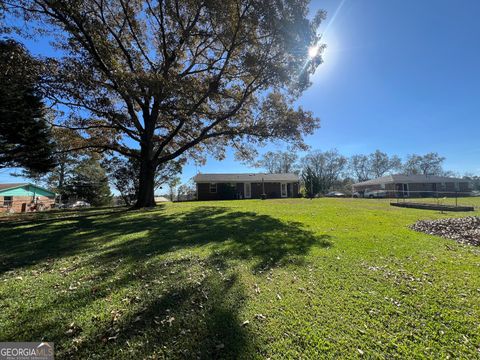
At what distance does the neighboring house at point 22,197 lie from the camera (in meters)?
24.8

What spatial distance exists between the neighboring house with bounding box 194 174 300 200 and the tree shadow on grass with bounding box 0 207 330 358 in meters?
23.7

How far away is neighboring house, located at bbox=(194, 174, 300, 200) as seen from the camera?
30906mm

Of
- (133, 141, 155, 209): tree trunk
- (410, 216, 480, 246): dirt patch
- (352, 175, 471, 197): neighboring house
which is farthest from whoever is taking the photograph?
(352, 175, 471, 197): neighboring house

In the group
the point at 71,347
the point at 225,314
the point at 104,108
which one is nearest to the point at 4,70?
the point at 104,108

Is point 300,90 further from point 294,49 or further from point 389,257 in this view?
point 389,257

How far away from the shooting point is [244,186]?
32.7m

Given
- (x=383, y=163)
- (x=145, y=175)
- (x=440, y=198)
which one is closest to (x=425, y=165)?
(x=383, y=163)

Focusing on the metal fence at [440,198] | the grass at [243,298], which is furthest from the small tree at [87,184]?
the metal fence at [440,198]

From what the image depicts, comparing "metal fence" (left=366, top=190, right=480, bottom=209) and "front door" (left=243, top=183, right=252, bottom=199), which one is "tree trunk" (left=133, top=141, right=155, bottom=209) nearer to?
"front door" (left=243, top=183, right=252, bottom=199)

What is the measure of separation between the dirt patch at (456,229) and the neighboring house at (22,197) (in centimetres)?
3136

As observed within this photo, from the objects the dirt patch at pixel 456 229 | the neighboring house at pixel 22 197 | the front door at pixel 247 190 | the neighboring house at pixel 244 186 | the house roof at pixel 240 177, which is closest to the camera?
the dirt patch at pixel 456 229

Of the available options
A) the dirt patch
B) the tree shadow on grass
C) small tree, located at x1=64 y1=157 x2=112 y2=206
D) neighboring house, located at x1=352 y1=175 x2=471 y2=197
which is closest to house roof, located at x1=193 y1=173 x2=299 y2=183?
small tree, located at x1=64 y1=157 x2=112 y2=206

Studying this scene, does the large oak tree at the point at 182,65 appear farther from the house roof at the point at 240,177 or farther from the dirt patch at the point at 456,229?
the house roof at the point at 240,177

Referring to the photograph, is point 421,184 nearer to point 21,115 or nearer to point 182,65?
point 182,65
